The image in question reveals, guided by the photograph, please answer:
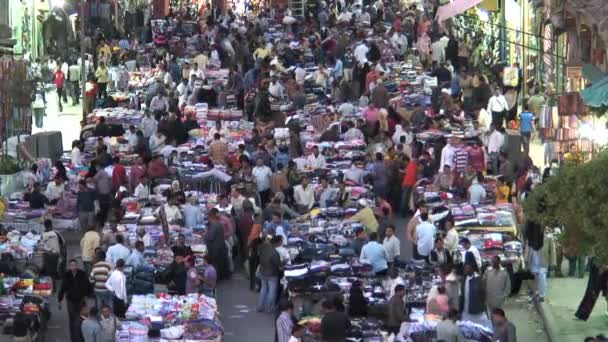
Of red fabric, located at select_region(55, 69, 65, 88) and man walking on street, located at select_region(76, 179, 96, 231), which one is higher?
red fabric, located at select_region(55, 69, 65, 88)

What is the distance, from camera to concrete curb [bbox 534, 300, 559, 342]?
28087mm

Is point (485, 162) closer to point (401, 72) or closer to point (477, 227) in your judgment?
point (477, 227)

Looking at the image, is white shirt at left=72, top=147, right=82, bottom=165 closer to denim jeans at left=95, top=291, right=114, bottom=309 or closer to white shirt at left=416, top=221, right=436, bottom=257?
white shirt at left=416, top=221, right=436, bottom=257

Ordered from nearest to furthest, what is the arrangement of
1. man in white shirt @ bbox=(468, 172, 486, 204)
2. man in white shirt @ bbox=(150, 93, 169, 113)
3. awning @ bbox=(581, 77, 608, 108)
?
awning @ bbox=(581, 77, 608, 108) → man in white shirt @ bbox=(468, 172, 486, 204) → man in white shirt @ bbox=(150, 93, 169, 113)

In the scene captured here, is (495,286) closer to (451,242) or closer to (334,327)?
(451,242)

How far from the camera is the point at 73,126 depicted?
47.3 metres

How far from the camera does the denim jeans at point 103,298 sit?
1105 inches

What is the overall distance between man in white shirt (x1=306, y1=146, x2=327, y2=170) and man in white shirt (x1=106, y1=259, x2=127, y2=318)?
819cm

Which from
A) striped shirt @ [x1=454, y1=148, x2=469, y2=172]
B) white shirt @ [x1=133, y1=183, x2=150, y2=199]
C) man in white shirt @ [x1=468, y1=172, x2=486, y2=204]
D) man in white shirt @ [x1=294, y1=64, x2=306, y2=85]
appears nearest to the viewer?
man in white shirt @ [x1=468, y1=172, x2=486, y2=204]

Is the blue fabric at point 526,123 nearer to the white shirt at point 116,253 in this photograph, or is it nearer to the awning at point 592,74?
the awning at point 592,74

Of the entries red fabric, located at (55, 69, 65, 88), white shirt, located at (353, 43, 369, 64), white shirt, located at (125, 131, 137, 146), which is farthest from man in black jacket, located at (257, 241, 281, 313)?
red fabric, located at (55, 69, 65, 88)

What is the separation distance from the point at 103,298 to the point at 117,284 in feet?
1.35

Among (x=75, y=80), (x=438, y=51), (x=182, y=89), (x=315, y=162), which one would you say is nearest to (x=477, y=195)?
(x=315, y=162)

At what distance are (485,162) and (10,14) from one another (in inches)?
665
